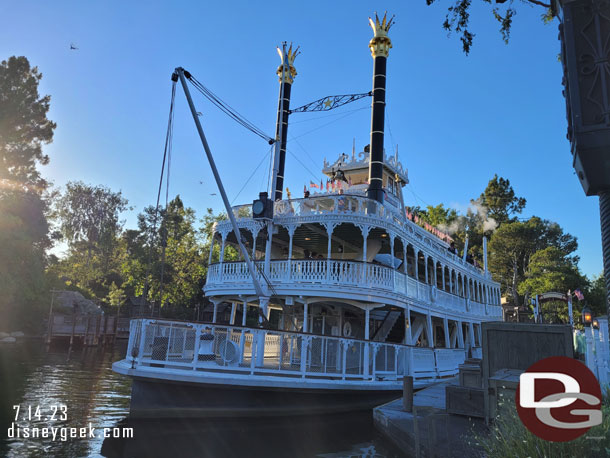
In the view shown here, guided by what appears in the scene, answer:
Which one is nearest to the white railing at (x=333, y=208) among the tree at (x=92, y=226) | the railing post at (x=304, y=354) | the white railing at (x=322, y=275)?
the white railing at (x=322, y=275)

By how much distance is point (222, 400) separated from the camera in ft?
33.8

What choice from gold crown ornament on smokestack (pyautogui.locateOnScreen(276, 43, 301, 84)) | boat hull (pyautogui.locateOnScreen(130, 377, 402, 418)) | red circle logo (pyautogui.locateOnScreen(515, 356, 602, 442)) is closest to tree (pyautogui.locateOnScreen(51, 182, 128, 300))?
gold crown ornament on smokestack (pyautogui.locateOnScreen(276, 43, 301, 84))

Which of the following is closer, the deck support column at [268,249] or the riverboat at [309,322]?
the riverboat at [309,322]

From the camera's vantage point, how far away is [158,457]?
7.91m

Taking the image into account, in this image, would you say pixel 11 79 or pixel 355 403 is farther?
pixel 11 79

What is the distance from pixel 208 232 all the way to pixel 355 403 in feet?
138

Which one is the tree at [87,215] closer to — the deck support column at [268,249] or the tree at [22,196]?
the tree at [22,196]

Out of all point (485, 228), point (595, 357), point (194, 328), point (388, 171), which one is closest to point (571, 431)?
point (595, 357)

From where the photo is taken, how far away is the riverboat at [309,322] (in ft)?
33.2

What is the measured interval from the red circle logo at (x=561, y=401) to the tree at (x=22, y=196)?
36080 millimetres

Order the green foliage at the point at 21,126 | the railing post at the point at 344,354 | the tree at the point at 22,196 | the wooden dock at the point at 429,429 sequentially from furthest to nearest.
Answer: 1. the green foliage at the point at 21,126
2. the tree at the point at 22,196
3. the railing post at the point at 344,354
4. the wooden dock at the point at 429,429

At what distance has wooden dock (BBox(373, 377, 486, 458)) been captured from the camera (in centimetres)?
669

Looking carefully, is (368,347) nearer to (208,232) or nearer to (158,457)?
(158,457)

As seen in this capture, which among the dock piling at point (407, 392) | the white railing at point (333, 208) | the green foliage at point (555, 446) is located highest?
the white railing at point (333, 208)
